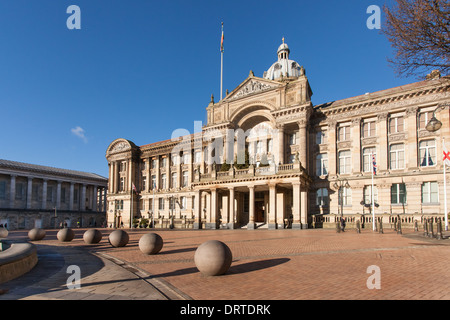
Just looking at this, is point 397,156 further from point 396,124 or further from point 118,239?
point 118,239

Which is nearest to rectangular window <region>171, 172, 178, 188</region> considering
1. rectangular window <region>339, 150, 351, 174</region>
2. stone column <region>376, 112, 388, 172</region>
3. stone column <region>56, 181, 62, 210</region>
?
rectangular window <region>339, 150, 351, 174</region>

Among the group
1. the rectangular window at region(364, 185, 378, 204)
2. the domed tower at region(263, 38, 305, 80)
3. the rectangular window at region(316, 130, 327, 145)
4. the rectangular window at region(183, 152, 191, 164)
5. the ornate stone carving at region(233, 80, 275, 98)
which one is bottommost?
the rectangular window at region(364, 185, 378, 204)

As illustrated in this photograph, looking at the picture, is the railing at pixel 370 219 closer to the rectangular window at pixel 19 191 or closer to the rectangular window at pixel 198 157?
the rectangular window at pixel 198 157

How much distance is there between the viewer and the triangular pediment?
41.2 meters

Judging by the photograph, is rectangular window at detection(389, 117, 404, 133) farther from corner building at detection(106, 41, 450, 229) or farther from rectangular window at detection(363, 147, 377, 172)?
rectangular window at detection(363, 147, 377, 172)

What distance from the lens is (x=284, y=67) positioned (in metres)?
63.7

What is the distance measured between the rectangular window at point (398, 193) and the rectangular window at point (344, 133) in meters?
7.84

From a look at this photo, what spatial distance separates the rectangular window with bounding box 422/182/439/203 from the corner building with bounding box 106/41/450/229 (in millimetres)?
89

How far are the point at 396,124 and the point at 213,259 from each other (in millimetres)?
33133

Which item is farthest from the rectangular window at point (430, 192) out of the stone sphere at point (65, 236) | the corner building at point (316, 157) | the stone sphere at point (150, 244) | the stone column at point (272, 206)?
the stone sphere at point (65, 236)

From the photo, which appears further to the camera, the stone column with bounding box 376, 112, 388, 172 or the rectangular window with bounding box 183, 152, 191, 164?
the rectangular window with bounding box 183, 152, 191, 164

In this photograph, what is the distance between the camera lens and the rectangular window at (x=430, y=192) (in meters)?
30.7
